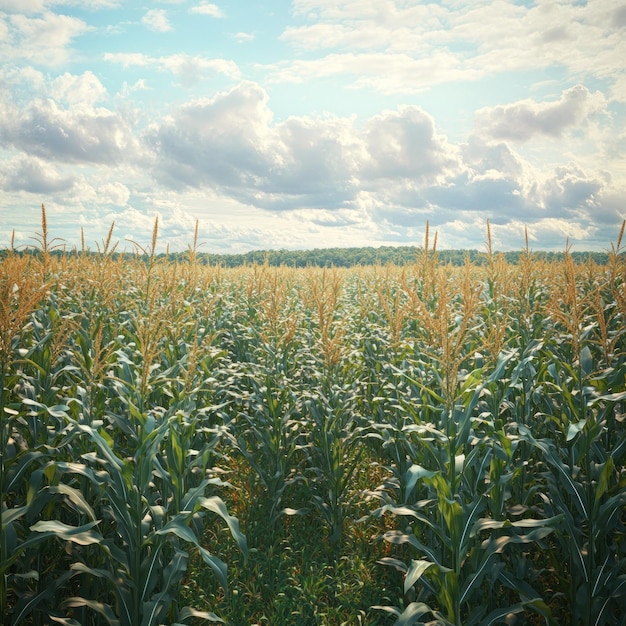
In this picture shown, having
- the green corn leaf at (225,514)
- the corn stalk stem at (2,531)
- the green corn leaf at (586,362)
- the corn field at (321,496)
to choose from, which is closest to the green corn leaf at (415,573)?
the corn field at (321,496)

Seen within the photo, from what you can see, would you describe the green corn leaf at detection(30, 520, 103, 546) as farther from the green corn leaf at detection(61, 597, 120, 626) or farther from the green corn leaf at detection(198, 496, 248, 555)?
the green corn leaf at detection(198, 496, 248, 555)

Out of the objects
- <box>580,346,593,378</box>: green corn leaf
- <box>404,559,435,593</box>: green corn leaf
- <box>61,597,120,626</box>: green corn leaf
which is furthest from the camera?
<box>580,346,593,378</box>: green corn leaf

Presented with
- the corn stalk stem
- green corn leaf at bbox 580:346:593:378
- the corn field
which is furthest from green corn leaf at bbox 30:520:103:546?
green corn leaf at bbox 580:346:593:378

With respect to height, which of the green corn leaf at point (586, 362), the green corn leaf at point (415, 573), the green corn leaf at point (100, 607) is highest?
the green corn leaf at point (586, 362)

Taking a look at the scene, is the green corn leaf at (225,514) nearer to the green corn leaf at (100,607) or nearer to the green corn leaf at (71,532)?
the green corn leaf at (71,532)

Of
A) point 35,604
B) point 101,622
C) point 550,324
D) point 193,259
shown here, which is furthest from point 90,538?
point 550,324

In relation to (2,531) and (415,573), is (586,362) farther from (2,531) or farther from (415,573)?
(2,531)

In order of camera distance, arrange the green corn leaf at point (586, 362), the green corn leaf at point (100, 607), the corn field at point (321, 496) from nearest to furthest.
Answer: the green corn leaf at point (100, 607), the corn field at point (321, 496), the green corn leaf at point (586, 362)

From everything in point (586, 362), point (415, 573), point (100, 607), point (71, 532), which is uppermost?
point (586, 362)

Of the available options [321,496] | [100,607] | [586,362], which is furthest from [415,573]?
[321,496]

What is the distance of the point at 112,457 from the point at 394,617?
115 inches

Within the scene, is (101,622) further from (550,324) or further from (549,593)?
(550,324)

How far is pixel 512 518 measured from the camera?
4.43 m

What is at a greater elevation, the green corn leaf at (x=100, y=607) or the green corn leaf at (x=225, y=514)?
the green corn leaf at (x=225, y=514)
